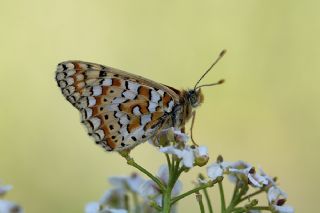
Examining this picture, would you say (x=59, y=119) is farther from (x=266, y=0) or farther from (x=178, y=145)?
(x=178, y=145)

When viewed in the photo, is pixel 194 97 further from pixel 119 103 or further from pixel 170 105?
pixel 119 103

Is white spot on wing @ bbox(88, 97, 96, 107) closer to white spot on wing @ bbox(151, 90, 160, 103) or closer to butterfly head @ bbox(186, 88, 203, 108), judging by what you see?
white spot on wing @ bbox(151, 90, 160, 103)

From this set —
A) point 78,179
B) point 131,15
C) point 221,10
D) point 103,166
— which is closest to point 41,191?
point 78,179

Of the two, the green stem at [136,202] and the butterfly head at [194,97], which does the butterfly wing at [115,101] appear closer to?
the butterfly head at [194,97]

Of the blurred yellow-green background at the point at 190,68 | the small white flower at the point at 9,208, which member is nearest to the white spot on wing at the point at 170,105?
the small white flower at the point at 9,208

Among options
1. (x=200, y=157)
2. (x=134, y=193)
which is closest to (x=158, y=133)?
(x=134, y=193)
